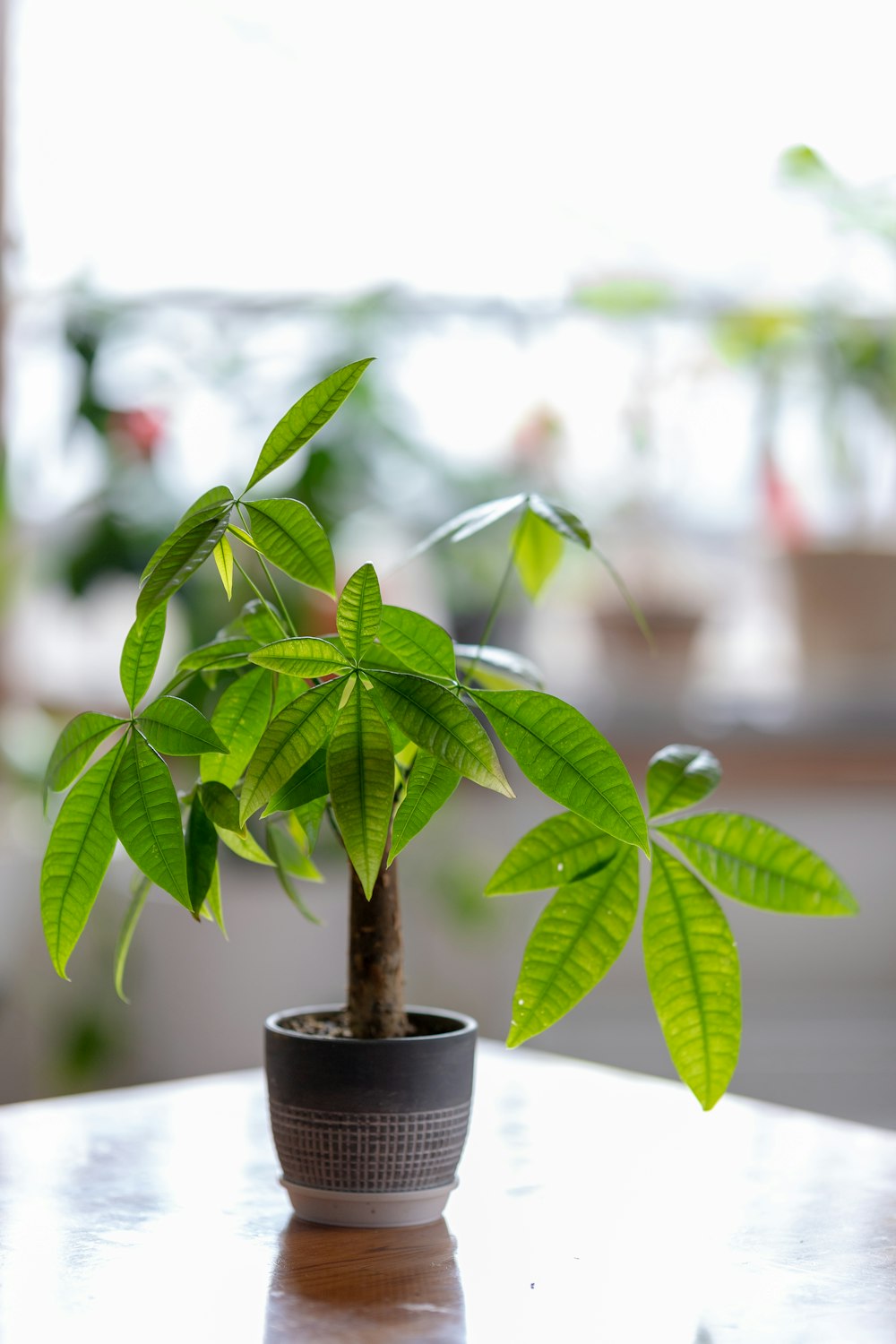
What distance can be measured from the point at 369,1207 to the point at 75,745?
0.92 feet

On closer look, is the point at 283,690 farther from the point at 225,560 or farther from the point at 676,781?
the point at 676,781

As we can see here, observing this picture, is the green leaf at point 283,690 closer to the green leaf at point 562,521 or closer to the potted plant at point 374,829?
the potted plant at point 374,829

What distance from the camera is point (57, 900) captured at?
79cm

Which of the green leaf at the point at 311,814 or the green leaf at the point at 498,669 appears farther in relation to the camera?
the green leaf at the point at 498,669

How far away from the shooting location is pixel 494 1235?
896 mm

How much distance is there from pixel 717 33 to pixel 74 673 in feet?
4.65

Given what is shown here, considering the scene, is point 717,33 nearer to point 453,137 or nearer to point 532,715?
point 453,137

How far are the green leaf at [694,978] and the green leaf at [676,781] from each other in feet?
0.11

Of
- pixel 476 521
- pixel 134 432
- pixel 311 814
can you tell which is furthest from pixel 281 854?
pixel 134 432

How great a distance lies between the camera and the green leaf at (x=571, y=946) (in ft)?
2.74

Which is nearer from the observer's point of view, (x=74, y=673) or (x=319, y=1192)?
(x=319, y=1192)

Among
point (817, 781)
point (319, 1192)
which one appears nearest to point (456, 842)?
point (817, 781)

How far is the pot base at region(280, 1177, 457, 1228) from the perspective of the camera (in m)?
0.90

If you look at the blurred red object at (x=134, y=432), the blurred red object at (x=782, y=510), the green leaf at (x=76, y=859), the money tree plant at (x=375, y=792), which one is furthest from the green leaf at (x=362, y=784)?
the blurred red object at (x=782, y=510)
